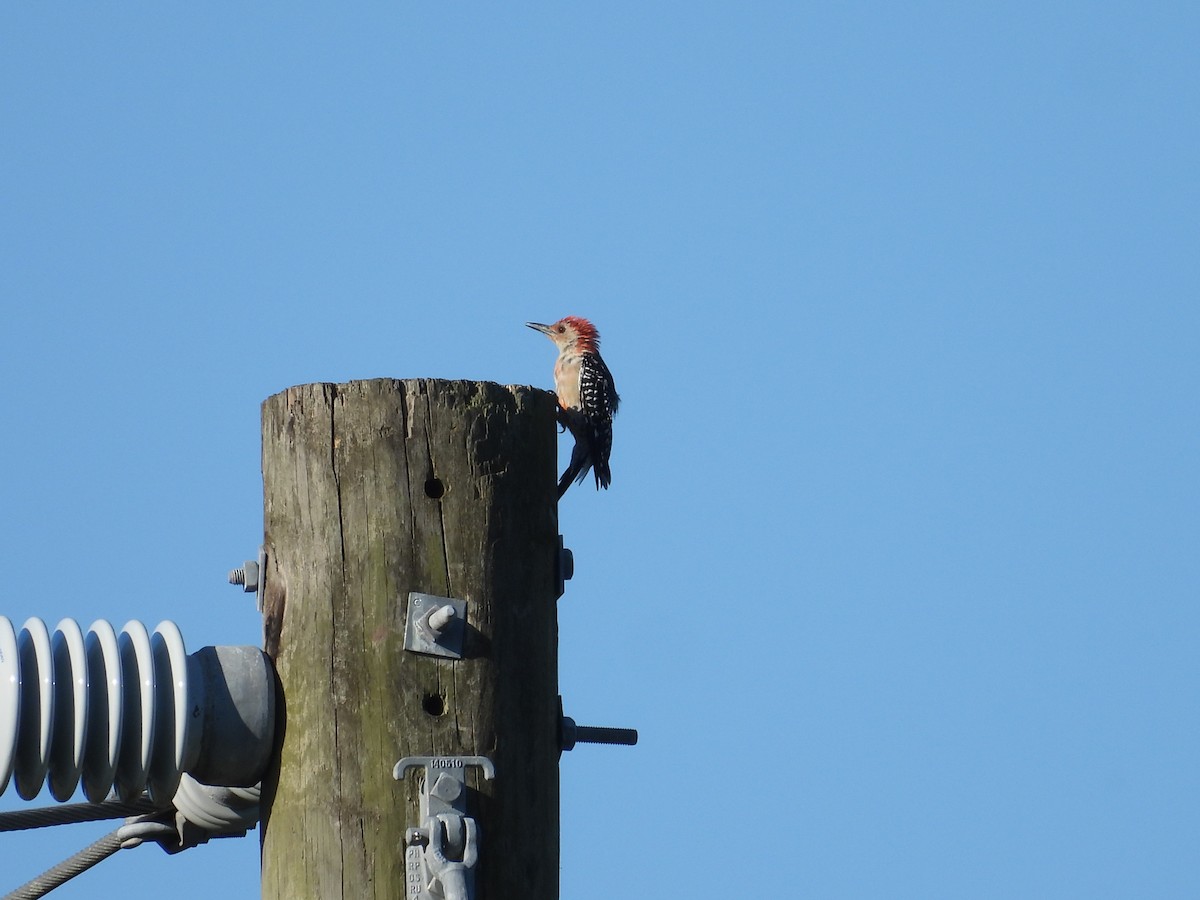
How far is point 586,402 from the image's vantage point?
996 centimetres

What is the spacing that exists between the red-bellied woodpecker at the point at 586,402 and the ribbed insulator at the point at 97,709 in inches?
248

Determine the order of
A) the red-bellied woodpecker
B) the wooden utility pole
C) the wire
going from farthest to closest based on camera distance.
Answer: the red-bellied woodpecker → the wire → the wooden utility pole

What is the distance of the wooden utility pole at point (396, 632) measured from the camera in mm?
2896

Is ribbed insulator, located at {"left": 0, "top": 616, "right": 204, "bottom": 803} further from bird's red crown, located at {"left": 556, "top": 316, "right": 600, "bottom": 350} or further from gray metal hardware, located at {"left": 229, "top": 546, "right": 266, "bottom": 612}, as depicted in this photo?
bird's red crown, located at {"left": 556, "top": 316, "right": 600, "bottom": 350}

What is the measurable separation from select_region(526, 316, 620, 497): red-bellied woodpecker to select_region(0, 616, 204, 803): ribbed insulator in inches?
248

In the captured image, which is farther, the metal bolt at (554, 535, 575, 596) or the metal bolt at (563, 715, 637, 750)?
the metal bolt at (563, 715, 637, 750)

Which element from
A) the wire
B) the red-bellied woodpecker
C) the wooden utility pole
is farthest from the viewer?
the red-bellied woodpecker

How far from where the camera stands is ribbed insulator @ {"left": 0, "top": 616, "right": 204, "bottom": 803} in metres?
2.75

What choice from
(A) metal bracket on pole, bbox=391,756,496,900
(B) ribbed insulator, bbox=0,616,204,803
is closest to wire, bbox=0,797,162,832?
(B) ribbed insulator, bbox=0,616,204,803

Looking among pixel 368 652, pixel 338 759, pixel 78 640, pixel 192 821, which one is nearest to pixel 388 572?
pixel 368 652

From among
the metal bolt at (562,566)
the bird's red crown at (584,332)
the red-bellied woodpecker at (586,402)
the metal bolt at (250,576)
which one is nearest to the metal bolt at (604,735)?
the metal bolt at (562,566)

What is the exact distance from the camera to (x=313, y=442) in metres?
3.06

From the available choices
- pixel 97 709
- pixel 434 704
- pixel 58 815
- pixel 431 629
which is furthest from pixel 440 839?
pixel 58 815

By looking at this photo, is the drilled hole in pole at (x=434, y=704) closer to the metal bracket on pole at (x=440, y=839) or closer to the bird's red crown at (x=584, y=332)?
the metal bracket on pole at (x=440, y=839)
